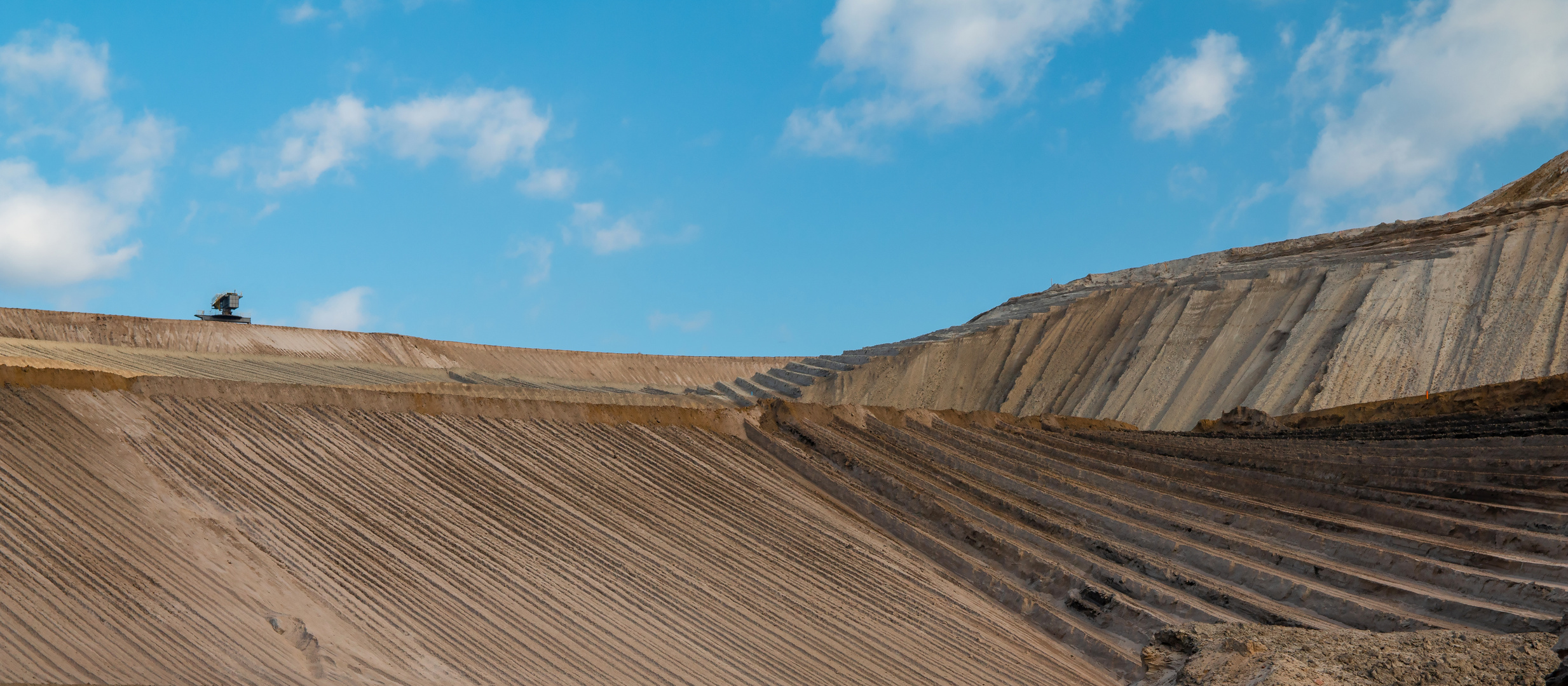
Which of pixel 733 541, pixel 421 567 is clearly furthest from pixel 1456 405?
pixel 421 567

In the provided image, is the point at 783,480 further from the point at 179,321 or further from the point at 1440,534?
the point at 179,321

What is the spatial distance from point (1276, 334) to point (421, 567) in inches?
650

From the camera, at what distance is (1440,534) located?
27.3 ft

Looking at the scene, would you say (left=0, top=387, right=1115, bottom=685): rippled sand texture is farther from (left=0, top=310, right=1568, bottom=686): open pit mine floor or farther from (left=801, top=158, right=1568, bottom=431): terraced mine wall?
(left=801, top=158, right=1568, bottom=431): terraced mine wall

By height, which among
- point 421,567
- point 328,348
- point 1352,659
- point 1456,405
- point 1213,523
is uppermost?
point 1456,405

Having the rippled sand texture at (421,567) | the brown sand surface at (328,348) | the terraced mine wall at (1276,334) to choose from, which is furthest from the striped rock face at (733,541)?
the brown sand surface at (328,348)

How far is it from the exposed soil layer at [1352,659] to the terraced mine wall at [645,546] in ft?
0.50

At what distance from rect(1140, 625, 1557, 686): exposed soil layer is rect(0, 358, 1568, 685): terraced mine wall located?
15cm

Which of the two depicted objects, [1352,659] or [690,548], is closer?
[1352,659]

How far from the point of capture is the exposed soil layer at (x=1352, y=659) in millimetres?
5298

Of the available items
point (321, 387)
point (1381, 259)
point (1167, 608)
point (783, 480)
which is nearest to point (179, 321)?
point (321, 387)

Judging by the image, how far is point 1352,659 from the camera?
18.6 feet

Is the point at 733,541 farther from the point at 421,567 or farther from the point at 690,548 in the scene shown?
the point at 421,567

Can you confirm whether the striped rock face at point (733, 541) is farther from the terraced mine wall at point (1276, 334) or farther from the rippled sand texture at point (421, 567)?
the terraced mine wall at point (1276, 334)
